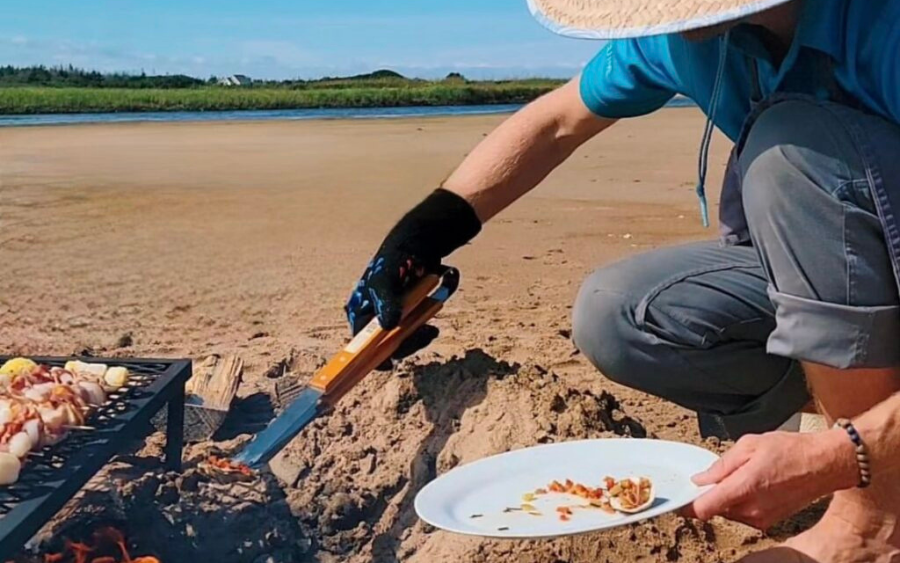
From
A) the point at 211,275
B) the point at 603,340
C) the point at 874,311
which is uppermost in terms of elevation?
the point at 874,311

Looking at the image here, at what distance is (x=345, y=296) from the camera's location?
5312 mm

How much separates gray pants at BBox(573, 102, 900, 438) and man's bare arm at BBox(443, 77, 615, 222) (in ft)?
1.38

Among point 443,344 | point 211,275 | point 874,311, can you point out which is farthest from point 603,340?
point 211,275

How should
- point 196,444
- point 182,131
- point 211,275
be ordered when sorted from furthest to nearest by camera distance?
point 182,131
point 211,275
point 196,444

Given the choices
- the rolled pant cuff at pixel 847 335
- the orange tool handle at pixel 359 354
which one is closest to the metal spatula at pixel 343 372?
the orange tool handle at pixel 359 354

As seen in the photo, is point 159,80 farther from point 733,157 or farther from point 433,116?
point 733,157

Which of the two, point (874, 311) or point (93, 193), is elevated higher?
point (874, 311)

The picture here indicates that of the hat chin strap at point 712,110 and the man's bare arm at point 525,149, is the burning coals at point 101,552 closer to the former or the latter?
the man's bare arm at point 525,149

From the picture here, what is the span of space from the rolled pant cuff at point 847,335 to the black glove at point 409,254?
1066mm

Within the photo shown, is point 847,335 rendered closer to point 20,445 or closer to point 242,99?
point 20,445

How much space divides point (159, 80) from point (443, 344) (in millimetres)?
44338

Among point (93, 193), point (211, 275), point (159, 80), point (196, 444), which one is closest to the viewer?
point (196, 444)

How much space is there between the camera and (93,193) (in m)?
9.98

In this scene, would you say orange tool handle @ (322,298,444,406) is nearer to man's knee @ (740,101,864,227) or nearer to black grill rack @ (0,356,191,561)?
black grill rack @ (0,356,191,561)
